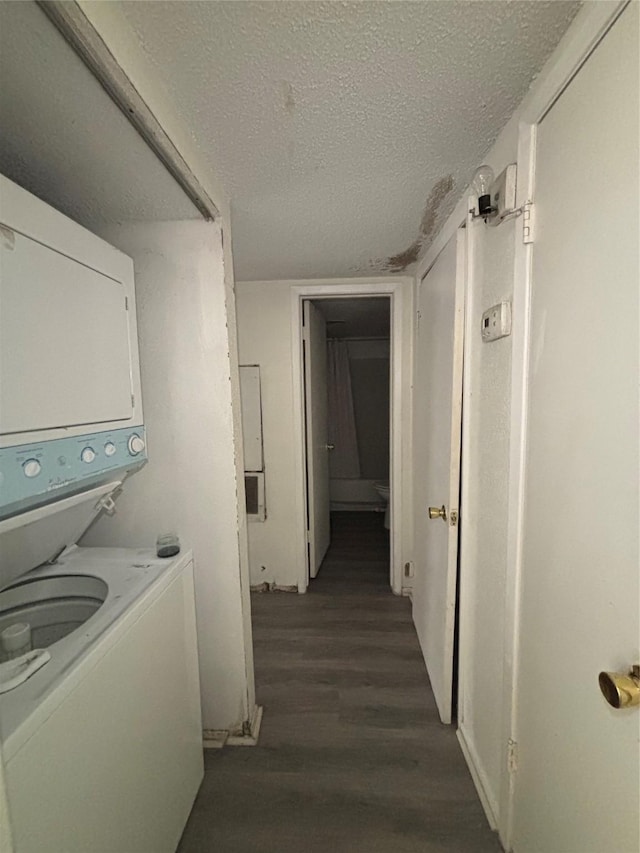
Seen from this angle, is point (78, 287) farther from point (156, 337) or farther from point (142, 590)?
point (142, 590)

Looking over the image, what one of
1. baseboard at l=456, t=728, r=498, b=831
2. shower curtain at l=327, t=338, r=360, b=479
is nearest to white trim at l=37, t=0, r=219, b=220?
baseboard at l=456, t=728, r=498, b=831

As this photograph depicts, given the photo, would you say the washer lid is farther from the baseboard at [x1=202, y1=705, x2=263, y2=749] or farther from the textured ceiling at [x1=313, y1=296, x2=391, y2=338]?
the textured ceiling at [x1=313, y1=296, x2=391, y2=338]

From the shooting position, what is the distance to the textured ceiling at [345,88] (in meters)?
0.69

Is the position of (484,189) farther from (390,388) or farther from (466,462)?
(390,388)

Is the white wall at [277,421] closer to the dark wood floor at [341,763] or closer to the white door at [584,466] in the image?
the dark wood floor at [341,763]

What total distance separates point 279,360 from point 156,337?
1169 millimetres

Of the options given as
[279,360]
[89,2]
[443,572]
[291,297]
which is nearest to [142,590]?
[443,572]

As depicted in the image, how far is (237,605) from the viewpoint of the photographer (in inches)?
55.4

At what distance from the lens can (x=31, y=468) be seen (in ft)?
2.60

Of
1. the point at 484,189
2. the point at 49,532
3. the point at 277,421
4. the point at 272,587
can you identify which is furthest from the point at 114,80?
the point at 272,587

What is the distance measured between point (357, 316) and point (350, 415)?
53.3 inches

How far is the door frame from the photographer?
2.35m

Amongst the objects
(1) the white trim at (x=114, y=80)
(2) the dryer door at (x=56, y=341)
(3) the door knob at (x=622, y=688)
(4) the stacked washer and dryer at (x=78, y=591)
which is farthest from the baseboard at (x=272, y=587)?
(1) the white trim at (x=114, y=80)

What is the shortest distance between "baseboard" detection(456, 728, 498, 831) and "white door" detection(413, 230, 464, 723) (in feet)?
0.42
